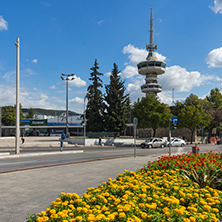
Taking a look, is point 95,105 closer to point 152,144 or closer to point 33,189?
point 152,144

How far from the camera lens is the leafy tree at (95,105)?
41.6m

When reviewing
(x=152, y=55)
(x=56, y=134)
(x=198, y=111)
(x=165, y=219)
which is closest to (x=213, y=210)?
(x=165, y=219)

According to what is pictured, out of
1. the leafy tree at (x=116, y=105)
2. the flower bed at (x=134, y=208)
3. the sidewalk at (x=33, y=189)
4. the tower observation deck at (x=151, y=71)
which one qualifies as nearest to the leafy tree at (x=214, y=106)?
the tower observation deck at (x=151, y=71)

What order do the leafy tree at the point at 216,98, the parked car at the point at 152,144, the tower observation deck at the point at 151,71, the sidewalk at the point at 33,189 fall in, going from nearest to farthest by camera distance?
1. the sidewalk at the point at 33,189
2. the parked car at the point at 152,144
3. the leafy tree at the point at 216,98
4. the tower observation deck at the point at 151,71

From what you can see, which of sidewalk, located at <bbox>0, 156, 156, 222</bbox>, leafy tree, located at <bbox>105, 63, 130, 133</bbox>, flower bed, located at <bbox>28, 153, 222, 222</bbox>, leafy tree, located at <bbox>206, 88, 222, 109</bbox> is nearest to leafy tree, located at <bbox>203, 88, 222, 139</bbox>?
leafy tree, located at <bbox>206, 88, 222, 109</bbox>

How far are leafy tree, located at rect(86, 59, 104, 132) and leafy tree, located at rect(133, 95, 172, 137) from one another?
7262 mm

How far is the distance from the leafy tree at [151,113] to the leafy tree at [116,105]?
2.49m

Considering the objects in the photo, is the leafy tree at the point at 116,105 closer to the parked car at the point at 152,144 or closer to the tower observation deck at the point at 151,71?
the parked car at the point at 152,144

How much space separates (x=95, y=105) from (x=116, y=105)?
5334 mm

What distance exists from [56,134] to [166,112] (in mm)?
48530

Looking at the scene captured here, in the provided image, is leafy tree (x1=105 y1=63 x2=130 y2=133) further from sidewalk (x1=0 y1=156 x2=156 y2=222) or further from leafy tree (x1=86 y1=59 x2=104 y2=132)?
sidewalk (x1=0 y1=156 x2=156 y2=222)

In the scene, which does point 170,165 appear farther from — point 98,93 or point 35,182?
point 98,93

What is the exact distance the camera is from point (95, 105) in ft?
Result: 140

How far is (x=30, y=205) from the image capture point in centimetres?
573
